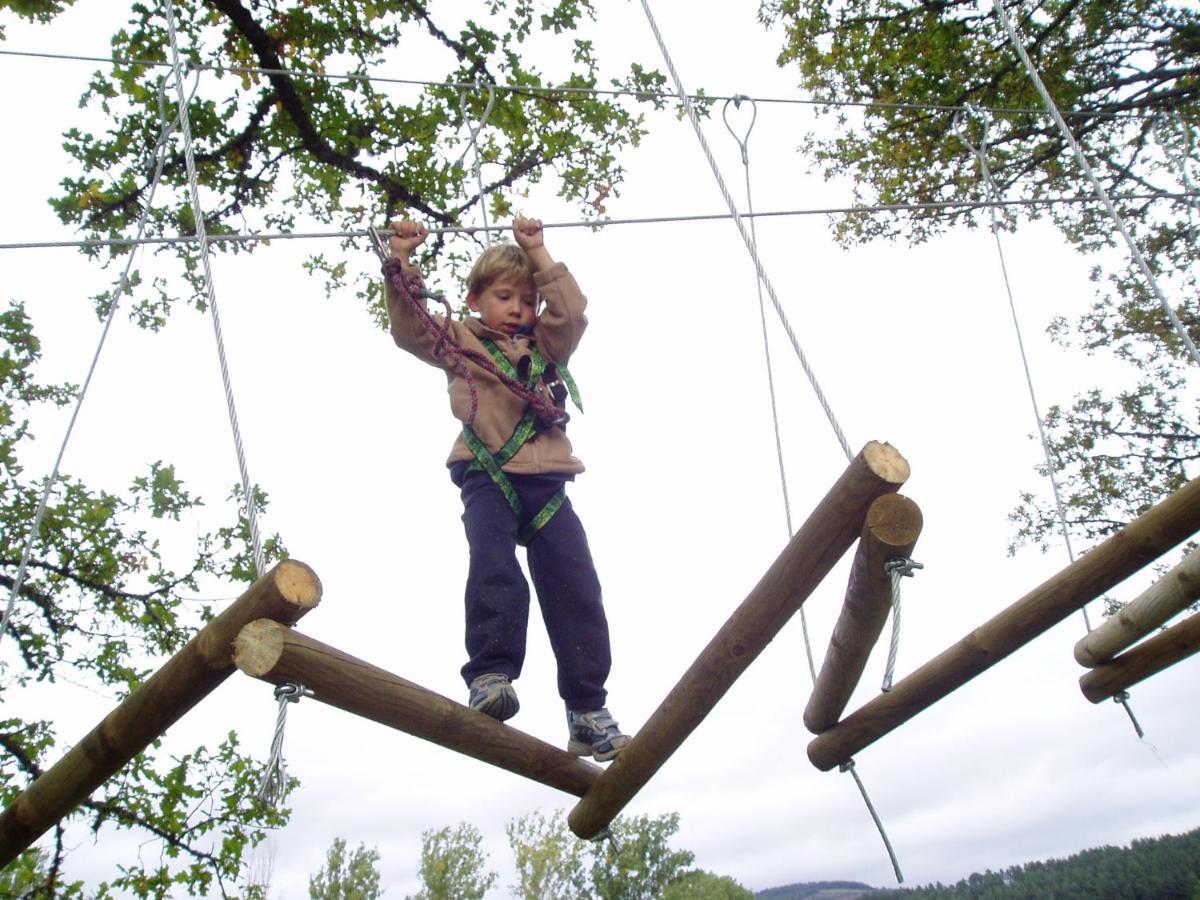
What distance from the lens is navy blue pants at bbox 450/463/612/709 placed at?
242cm

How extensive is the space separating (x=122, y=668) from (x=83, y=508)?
3.31 feet

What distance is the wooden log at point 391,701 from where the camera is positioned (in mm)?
1837

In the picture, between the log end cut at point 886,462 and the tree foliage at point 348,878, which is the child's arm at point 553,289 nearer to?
the log end cut at point 886,462

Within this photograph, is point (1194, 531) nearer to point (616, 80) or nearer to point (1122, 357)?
point (616, 80)

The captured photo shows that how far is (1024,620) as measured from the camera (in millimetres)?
2277

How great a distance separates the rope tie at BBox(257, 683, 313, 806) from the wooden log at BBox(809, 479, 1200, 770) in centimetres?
138

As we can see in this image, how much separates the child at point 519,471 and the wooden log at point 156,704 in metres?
0.60

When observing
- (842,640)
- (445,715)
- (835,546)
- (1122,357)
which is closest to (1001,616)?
(842,640)

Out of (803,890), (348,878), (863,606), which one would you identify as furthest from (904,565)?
(803,890)

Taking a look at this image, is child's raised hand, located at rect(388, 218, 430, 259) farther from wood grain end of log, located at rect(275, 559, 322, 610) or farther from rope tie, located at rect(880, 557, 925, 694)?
rope tie, located at rect(880, 557, 925, 694)

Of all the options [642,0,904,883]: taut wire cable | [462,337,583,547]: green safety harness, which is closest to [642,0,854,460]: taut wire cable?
[642,0,904,883]: taut wire cable

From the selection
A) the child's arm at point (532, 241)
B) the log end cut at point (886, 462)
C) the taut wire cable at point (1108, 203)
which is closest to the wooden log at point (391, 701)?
the log end cut at point (886, 462)

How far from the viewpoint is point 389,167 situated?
22.2ft

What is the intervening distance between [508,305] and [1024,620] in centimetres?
151
